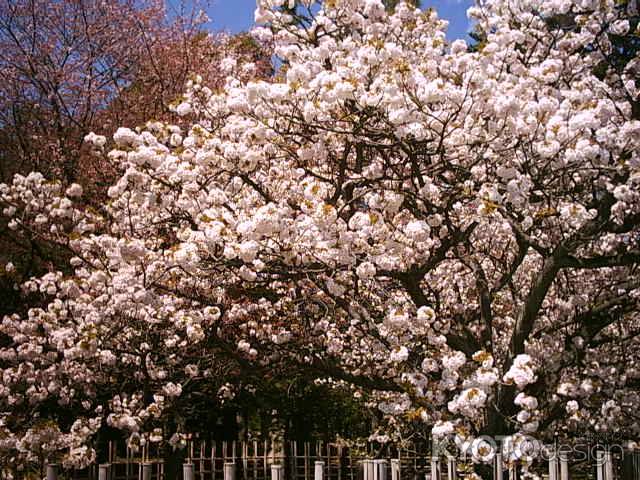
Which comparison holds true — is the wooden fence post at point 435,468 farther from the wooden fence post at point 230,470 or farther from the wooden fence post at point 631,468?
the wooden fence post at point 631,468

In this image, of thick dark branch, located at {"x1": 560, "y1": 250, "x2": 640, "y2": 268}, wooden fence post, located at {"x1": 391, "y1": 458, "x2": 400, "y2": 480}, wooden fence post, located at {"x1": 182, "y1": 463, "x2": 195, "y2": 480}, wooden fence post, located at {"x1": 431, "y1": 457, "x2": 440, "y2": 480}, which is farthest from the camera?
thick dark branch, located at {"x1": 560, "y1": 250, "x2": 640, "y2": 268}

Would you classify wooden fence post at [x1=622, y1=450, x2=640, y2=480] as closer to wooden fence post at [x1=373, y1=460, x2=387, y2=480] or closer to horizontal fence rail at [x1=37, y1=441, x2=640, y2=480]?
horizontal fence rail at [x1=37, y1=441, x2=640, y2=480]

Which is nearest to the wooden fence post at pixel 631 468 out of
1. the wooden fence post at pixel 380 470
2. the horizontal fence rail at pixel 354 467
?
the horizontal fence rail at pixel 354 467

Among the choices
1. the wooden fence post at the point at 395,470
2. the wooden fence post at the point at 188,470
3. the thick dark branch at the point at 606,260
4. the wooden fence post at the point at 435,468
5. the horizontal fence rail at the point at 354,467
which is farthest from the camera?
the thick dark branch at the point at 606,260

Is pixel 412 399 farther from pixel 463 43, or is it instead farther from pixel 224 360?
pixel 224 360

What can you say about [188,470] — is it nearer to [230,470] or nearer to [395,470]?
[230,470]

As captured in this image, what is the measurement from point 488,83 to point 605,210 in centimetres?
144

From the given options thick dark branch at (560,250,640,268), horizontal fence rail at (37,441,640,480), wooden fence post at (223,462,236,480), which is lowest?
horizontal fence rail at (37,441,640,480)

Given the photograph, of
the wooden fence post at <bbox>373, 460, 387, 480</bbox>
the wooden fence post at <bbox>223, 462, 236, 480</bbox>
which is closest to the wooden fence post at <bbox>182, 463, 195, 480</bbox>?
the wooden fence post at <bbox>223, 462, 236, 480</bbox>

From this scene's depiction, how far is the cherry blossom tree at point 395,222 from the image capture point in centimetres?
527

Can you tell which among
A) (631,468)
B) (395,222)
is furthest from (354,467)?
(631,468)

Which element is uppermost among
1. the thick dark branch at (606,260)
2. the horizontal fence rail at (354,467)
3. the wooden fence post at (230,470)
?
the thick dark branch at (606,260)

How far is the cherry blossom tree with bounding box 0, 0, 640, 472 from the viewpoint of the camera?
527cm

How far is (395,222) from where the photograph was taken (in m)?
6.79
